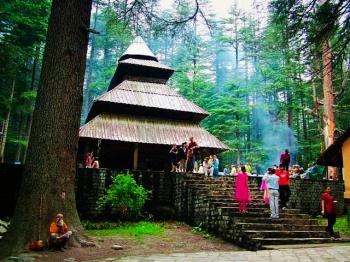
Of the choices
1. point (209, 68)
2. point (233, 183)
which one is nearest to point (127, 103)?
point (233, 183)

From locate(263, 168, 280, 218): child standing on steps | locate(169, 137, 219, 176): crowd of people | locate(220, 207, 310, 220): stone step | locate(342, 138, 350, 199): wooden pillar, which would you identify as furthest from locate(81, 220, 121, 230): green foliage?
locate(342, 138, 350, 199): wooden pillar

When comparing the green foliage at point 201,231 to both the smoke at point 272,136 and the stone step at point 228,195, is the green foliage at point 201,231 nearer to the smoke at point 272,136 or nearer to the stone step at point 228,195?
the stone step at point 228,195

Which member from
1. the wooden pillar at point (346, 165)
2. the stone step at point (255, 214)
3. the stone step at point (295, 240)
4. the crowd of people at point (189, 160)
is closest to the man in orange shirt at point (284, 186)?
the stone step at point (255, 214)

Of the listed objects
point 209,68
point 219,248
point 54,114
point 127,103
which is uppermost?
point 209,68

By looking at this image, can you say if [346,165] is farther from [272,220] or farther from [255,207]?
[272,220]

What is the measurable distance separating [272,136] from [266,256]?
28476 mm

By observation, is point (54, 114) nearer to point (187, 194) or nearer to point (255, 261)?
point (255, 261)

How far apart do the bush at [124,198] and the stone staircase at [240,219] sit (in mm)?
1659

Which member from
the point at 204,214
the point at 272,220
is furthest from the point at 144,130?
the point at 272,220

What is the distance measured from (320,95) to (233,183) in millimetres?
17747

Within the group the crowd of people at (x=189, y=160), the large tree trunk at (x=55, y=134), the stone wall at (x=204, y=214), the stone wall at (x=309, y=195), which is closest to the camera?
the large tree trunk at (x=55, y=134)

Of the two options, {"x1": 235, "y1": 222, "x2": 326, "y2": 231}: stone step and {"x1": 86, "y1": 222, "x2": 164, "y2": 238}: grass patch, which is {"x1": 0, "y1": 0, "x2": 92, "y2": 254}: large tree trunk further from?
{"x1": 235, "y1": 222, "x2": 326, "y2": 231}: stone step

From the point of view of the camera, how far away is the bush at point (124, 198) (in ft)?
41.1

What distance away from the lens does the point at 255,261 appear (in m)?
6.38
